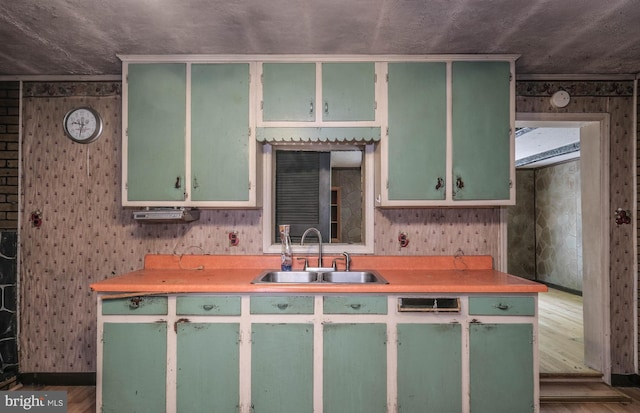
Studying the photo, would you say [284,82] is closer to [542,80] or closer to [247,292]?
[247,292]

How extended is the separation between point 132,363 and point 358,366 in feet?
4.52

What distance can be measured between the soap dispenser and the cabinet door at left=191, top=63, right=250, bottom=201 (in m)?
0.40

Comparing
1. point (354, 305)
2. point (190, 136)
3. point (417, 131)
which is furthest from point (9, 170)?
point (417, 131)

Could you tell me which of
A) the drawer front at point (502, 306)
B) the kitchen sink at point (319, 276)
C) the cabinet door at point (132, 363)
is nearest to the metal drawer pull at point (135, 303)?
the cabinet door at point (132, 363)

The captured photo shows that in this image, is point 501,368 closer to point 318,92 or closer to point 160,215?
point 318,92

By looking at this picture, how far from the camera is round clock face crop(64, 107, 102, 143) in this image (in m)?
3.14

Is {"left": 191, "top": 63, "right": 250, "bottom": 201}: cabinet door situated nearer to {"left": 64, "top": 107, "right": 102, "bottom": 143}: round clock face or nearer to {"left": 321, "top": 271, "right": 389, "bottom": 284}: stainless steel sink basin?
{"left": 321, "top": 271, "right": 389, "bottom": 284}: stainless steel sink basin

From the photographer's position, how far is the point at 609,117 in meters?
3.18

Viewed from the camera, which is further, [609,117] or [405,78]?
[609,117]

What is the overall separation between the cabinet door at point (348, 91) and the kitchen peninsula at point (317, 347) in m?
1.20

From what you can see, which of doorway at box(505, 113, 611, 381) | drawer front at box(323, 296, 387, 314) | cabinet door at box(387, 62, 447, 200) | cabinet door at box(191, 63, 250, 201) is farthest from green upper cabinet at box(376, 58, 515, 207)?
cabinet door at box(191, 63, 250, 201)

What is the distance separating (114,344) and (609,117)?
158 inches

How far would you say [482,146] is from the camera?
2742mm

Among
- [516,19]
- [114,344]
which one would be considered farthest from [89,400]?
[516,19]
